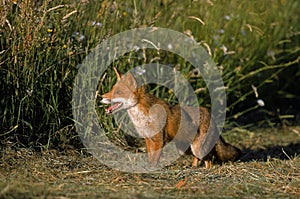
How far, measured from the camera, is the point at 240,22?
7.50 meters

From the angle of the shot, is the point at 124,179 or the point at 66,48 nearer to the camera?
the point at 124,179

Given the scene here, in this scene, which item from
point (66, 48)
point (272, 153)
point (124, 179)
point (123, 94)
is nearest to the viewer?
point (124, 179)

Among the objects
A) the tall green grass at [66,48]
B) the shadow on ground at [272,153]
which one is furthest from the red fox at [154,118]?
the shadow on ground at [272,153]

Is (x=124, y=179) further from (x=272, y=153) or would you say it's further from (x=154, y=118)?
(x=272, y=153)

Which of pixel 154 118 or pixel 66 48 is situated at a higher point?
pixel 66 48

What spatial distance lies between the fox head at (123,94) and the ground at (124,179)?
0.58 m

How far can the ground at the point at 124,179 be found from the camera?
12.7 feet

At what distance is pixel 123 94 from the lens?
16.4 ft

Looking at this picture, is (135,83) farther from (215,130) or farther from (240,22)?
(240,22)

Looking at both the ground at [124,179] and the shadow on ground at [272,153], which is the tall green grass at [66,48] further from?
the shadow on ground at [272,153]

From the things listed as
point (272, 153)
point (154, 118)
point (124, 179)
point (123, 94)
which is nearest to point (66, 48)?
point (123, 94)

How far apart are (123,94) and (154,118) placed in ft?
1.22

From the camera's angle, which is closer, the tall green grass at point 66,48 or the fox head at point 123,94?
the fox head at point 123,94

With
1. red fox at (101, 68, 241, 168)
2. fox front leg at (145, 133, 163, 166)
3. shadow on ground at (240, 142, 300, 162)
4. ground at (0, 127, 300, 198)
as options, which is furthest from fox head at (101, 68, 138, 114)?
shadow on ground at (240, 142, 300, 162)
